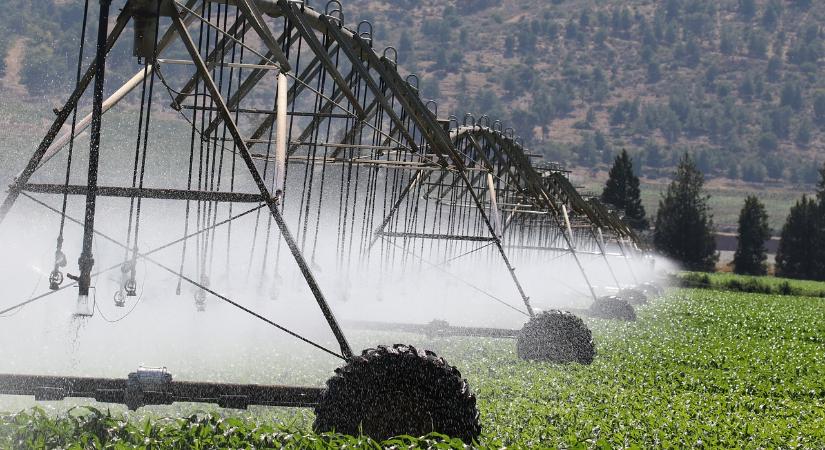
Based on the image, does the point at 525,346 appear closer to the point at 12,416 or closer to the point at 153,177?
the point at 12,416

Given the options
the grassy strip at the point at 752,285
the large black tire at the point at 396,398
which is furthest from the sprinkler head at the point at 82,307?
the grassy strip at the point at 752,285

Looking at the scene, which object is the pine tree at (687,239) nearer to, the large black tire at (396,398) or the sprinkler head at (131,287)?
the sprinkler head at (131,287)

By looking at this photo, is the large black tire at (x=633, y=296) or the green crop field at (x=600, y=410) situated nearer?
the green crop field at (x=600, y=410)

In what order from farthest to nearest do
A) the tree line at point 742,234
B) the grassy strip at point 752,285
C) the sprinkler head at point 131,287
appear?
the tree line at point 742,234 < the grassy strip at point 752,285 < the sprinkler head at point 131,287

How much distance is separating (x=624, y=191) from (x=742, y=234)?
472 inches

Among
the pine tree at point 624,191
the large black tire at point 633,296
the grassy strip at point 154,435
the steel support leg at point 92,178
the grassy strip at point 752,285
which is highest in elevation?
the pine tree at point 624,191

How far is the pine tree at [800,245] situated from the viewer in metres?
95.4

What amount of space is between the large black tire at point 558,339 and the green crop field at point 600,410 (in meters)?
0.36

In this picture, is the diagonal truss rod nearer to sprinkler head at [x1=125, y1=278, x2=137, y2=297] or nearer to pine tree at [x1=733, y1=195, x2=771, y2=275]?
sprinkler head at [x1=125, y1=278, x2=137, y2=297]

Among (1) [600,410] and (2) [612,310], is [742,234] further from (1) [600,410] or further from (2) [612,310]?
(1) [600,410]

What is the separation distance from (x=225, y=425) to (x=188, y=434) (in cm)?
36

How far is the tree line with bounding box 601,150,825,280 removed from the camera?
95.8 metres

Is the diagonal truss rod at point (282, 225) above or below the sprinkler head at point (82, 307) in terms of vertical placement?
above

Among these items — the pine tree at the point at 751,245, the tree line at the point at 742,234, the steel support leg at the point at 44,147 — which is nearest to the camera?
the steel support leg at the point at 44,147
